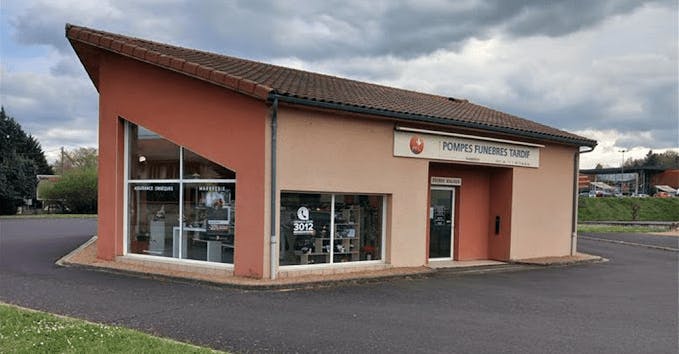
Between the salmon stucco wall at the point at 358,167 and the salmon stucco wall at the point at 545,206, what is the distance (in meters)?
3.58

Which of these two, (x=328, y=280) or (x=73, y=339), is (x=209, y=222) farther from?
(x=73, y=339)

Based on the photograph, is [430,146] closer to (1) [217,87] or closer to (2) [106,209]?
(1) [217,87]

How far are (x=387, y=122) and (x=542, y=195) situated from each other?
6066mm

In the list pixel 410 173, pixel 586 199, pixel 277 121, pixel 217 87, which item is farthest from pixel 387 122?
pixel 586 199

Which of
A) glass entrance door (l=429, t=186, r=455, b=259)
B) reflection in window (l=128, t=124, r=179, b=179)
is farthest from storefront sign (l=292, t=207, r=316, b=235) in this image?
glass entrance door (l=429, t=186, r=455, b=259)

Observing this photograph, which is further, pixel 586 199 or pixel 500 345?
pixel 586 199

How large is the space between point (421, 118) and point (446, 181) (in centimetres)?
268

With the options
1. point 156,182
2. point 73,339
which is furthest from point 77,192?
point 73,339

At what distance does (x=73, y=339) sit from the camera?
5.66 meters

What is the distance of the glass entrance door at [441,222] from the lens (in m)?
13.8

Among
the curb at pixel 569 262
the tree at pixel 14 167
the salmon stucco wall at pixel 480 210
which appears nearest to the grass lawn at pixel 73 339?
the salmon stucco wall at pixel 480 210

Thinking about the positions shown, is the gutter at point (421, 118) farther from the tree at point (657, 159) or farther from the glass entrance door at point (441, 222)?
the tree at point (657, 159)

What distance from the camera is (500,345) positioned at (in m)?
6.26

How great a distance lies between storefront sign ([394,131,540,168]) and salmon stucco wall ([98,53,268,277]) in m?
3.31
